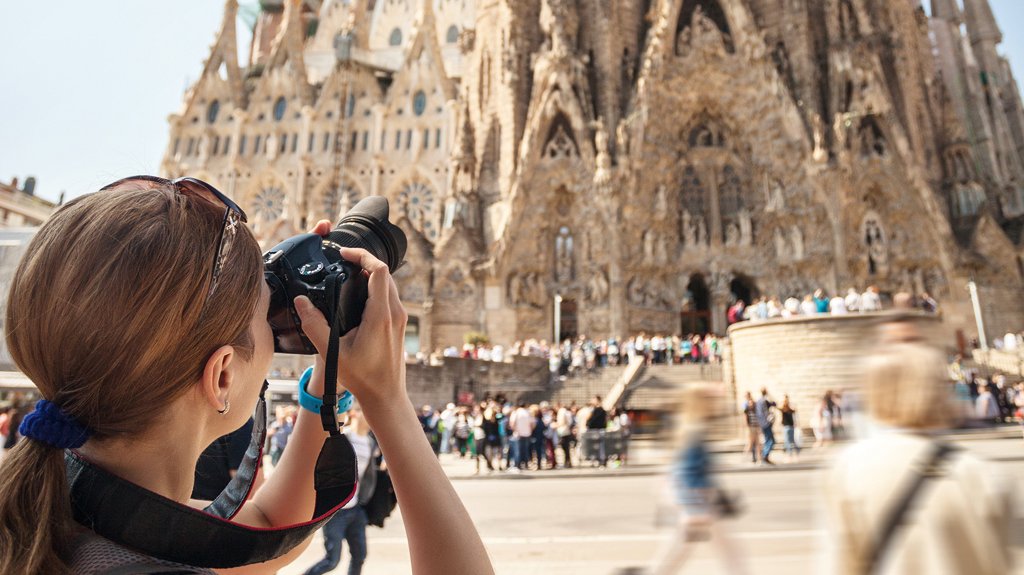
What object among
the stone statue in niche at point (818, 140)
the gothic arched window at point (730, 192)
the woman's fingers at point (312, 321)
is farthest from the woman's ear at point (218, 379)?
the gothic arched window at point (730, 192)

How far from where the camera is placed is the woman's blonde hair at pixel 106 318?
2.46 feet

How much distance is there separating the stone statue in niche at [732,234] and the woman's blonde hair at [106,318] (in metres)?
26.5

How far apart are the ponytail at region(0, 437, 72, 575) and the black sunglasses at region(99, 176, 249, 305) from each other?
25cm

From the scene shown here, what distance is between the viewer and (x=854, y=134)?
981 inches

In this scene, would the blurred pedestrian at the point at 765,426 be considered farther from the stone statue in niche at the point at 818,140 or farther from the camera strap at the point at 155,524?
the stone statue in niche at the point at 818,140

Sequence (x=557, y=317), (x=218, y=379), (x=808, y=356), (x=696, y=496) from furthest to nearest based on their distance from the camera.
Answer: (x=557, y=317) → (x=808, y=356) → (x=696, y=496) → (x=218, y=379)

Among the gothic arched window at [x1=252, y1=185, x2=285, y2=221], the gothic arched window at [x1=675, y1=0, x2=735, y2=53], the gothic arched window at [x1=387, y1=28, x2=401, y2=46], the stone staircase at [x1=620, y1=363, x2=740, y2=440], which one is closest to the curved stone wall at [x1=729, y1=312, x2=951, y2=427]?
the stone staircase at [x1=620, y1=363, x2=740, y2=440]

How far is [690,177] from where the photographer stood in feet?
88.4

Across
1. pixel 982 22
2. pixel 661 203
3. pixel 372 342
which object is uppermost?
pixel 982 22

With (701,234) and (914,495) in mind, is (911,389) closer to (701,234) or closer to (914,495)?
(914,495)

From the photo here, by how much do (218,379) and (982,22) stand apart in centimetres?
5059

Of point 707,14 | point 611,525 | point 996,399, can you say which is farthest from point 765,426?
point 707,14

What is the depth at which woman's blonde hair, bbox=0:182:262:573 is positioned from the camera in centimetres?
75

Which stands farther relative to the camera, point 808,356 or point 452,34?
point 452,34
